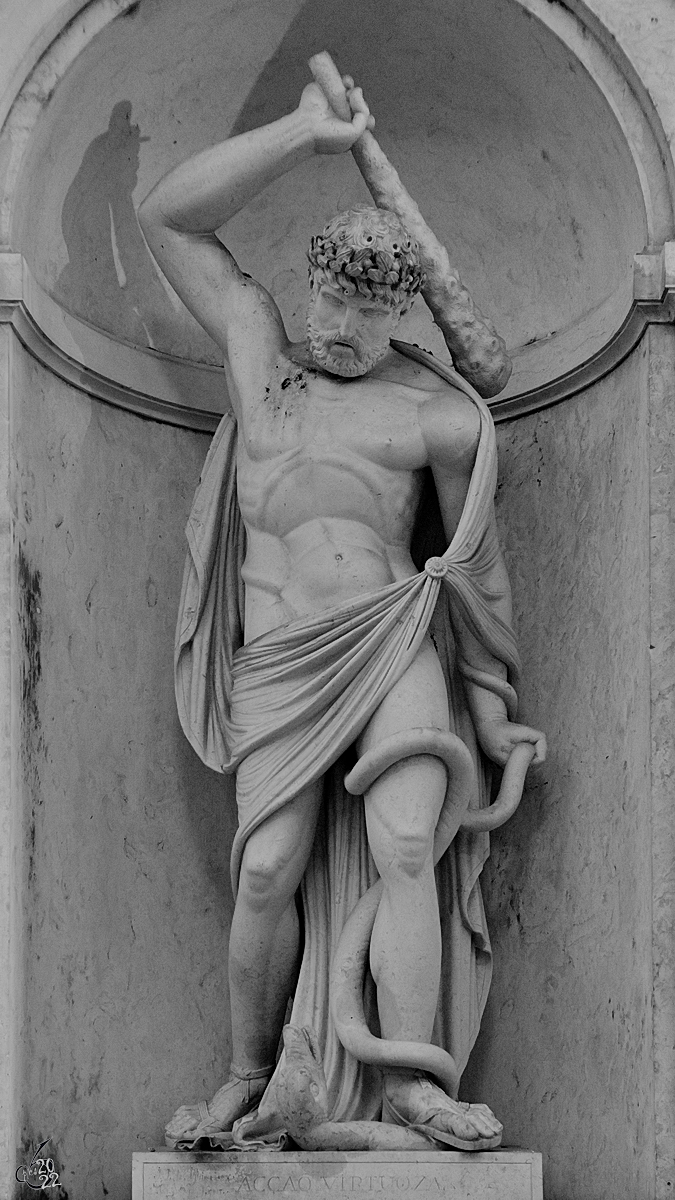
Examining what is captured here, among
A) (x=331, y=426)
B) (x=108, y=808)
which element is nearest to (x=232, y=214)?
(x=331, y=426)

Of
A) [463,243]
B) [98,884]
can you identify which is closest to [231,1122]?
[98,884]

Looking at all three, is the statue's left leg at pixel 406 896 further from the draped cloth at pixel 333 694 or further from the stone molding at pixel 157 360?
the stone molding at pixel 157 360

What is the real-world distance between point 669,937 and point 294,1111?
0.93m

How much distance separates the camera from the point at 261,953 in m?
5.57

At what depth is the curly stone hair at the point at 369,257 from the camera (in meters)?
5.52

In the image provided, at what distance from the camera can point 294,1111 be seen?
507 cm

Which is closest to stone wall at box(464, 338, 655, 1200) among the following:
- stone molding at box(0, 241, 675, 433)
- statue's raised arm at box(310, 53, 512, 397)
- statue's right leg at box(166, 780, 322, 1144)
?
stone molding at box(0, 241, 675, 433)

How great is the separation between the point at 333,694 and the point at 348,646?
0.11 meters

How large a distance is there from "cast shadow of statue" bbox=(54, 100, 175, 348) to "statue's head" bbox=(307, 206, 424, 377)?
2.15 ft

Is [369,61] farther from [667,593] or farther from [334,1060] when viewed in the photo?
[334,1060]

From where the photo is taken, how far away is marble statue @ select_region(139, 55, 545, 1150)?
5414 mm

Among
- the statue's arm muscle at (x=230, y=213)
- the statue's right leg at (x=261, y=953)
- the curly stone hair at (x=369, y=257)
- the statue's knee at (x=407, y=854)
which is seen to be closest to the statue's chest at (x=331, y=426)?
the statue's arm muscle at (x=230, y=213)

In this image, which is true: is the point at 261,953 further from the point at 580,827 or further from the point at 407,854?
the point at 580,827

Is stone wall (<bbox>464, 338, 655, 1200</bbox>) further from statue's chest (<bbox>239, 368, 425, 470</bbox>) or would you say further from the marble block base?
statue's chest (<bbox>239, 368, 425, 470</bbox>)
